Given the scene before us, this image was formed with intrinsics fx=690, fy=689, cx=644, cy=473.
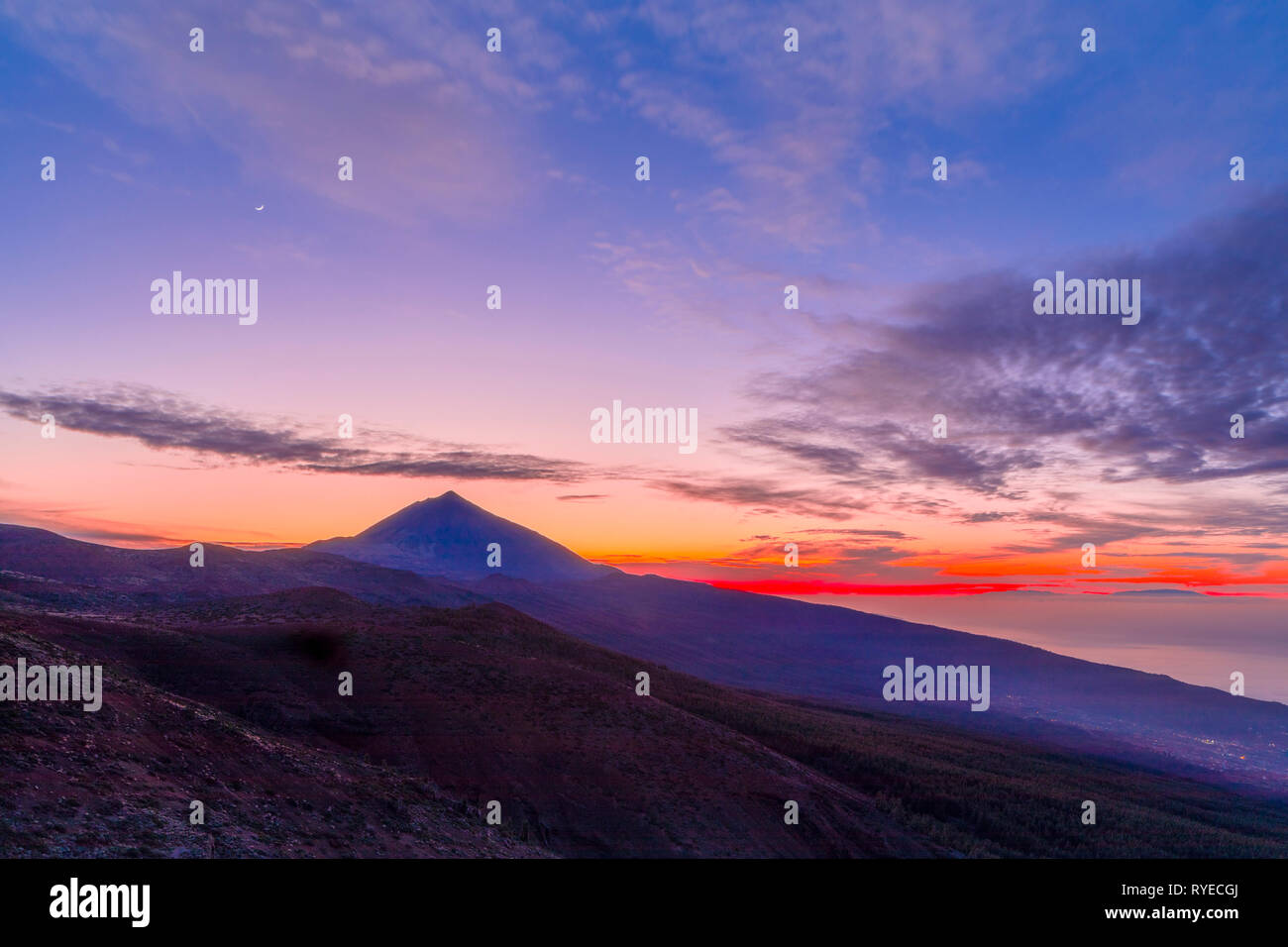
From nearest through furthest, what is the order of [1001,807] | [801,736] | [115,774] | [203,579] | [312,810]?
[115,774] < [312,810] < [1001,807] < [801,736] < [203,579]

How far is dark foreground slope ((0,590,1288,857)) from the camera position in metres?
18.3

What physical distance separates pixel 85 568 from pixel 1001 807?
102m

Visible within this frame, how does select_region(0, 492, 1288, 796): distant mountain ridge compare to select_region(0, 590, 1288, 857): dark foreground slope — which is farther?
select_region(0, 492, 1288, 796): distant mountain ridge

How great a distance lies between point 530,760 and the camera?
2720 centimetres

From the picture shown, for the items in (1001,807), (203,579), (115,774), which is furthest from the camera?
(203,579)
